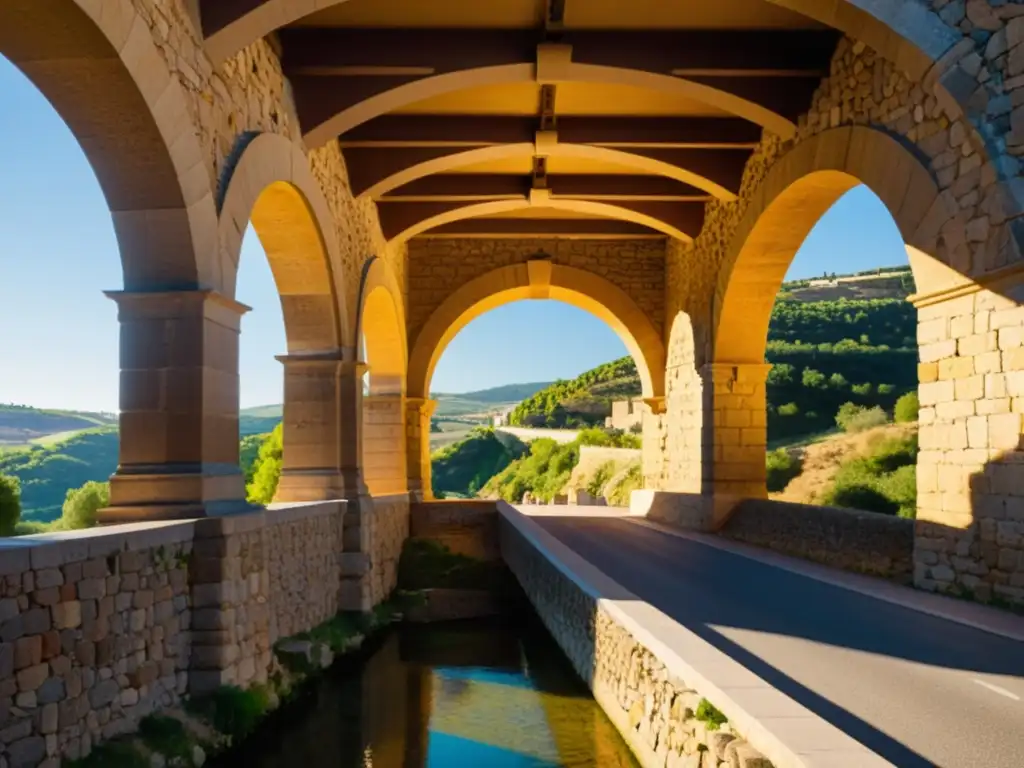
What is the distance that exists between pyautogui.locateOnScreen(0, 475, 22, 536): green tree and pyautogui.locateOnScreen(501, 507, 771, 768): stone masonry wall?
6767mm

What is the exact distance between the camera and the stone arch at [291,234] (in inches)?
274

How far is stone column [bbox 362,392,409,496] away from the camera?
51.0 ft

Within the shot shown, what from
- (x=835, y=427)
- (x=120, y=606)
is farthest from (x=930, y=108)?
(x=835, y=427)

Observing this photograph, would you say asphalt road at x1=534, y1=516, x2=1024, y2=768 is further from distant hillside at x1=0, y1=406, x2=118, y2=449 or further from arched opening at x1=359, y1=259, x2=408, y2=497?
distant hillside at x1=0, y1=406, x2=118, y2=449

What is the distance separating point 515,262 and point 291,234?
25.7ft

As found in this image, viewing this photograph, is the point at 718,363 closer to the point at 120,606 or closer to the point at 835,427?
the point at 120,606

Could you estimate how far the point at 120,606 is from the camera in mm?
5004

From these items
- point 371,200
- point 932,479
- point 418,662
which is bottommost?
point 418,662

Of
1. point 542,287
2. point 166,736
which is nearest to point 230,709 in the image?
point 166,736

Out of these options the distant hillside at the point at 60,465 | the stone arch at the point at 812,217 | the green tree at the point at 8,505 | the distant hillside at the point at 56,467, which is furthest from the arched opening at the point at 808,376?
the distant hillside at the point at 56,467

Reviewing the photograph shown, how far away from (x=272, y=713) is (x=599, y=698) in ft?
7.59

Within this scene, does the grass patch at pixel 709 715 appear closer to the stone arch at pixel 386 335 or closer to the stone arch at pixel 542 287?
the stone arch at pixel 386 335

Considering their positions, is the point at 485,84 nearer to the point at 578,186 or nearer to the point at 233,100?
the point at 233,100

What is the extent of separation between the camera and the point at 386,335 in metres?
15.6
